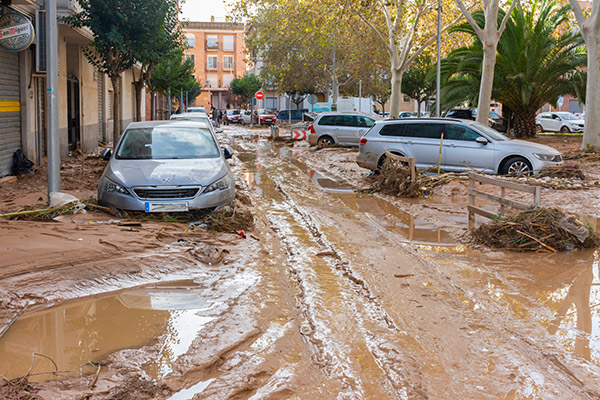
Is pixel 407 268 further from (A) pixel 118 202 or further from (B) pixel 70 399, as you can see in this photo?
(B) pixel 70 399

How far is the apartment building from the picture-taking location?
9925 cm

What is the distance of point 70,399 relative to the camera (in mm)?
4008

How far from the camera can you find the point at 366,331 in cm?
558

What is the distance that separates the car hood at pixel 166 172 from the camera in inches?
363

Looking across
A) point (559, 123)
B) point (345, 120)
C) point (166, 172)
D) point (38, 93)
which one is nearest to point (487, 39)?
point (345, 120)

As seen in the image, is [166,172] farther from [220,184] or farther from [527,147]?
[527,147]

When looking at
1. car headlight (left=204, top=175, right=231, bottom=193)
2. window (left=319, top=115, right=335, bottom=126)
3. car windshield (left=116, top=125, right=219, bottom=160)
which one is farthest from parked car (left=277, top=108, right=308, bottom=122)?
car headlight (left=204, top=175, right=231, bottom=193)

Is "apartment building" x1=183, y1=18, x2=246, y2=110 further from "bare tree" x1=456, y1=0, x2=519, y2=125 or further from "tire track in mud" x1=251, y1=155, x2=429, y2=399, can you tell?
"tire track in mud" x1=251, y1=155, x2=429, y2=399

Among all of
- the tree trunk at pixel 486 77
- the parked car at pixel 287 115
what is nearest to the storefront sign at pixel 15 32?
the tree trunk at pixel 486 77

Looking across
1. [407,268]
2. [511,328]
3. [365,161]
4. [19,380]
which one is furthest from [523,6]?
[19,380]

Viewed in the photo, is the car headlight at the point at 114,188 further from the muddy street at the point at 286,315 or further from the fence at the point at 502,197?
the fence at the point at 502,197

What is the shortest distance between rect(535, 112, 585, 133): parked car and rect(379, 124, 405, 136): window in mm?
25173

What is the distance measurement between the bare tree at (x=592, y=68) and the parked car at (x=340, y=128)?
9.43m

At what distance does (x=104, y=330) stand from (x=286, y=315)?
159 cm
